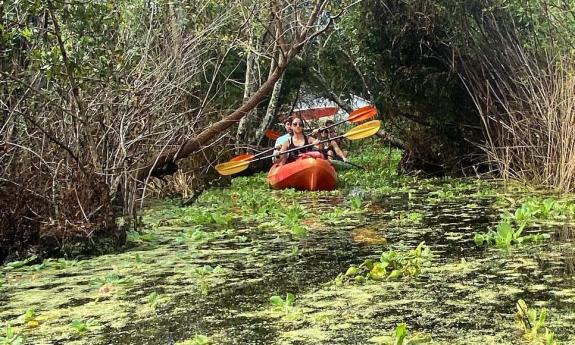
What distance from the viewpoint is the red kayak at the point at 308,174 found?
11.1m

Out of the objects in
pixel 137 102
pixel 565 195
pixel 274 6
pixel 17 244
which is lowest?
pixel 565 195

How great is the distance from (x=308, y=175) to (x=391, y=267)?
6744 mm

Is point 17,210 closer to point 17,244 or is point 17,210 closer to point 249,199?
point 17,244

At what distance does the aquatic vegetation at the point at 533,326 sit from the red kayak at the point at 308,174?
26.2 feet

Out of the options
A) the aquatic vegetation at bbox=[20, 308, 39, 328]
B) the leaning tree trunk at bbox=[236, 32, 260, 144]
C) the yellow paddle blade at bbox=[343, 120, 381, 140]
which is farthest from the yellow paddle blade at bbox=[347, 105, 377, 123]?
the aquatic vegetation at bbox=[20, 308, 39, 328]

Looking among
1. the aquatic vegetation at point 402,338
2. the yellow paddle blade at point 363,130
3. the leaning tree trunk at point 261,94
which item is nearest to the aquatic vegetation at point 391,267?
the aquatic vegetation at point 402,338

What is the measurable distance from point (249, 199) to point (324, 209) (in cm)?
174

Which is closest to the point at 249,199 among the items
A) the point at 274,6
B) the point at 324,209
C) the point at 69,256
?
the point at 324,209

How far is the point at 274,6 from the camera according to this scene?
316 inches

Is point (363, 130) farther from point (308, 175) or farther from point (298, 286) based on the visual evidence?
point (298, 286)

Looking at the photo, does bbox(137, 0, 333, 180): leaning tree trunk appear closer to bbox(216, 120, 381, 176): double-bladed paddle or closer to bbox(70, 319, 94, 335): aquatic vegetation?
bbox(216, 120, 381, 176): double-bladed paddle

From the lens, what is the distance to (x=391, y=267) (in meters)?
4.41

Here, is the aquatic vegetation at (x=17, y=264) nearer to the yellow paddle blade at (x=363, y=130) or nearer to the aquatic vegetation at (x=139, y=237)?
the aquatic vegetation at (x=139, y=237)

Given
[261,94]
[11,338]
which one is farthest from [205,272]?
[261,94]
